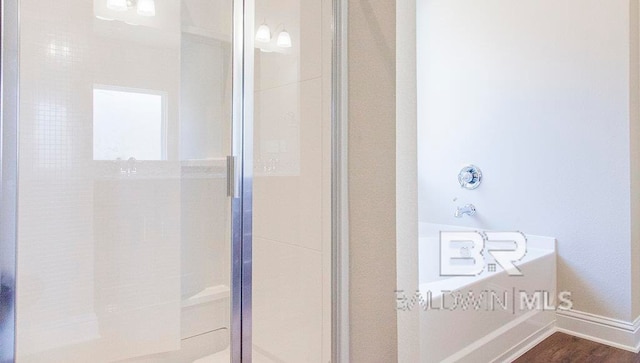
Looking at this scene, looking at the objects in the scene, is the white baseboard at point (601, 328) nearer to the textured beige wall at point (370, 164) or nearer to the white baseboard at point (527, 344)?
the white baseboard at point (527, 344)

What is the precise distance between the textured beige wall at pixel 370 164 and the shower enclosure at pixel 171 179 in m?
0.09

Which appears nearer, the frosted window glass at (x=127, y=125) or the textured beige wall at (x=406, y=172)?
the textured beige wall at (x=406, y=172)

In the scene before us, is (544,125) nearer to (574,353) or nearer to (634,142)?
(634,142)

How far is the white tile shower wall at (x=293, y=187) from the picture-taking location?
1.41 meters

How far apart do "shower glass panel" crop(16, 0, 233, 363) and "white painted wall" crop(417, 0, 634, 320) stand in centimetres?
219

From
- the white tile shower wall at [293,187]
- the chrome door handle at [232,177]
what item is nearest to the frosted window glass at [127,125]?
the chrome door handle at [232,177]

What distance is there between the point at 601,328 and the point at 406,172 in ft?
7.08

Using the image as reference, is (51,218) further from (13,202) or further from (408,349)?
(408,349)

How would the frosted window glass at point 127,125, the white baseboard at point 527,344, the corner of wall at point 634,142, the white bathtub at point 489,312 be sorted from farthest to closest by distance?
the corner of wall at point 634,142 → the white baseboard at point 527,344 → the white bathtub at point 489,312 → the frosted window glass at point 127,125

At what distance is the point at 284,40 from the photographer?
1470 mm

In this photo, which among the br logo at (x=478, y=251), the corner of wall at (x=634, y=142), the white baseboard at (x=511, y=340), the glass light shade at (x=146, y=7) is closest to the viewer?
the glass light shade at (x=146, y=7)

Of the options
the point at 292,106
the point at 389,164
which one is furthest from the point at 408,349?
the point at 292,106

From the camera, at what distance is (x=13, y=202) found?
0.98m

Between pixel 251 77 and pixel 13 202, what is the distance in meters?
0.81
